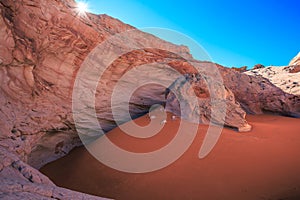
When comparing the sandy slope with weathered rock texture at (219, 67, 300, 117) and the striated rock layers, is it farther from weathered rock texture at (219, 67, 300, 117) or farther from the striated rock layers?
weathered rock texture at (219, 67, 300, 117)

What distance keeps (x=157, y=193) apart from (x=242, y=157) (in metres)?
1.80

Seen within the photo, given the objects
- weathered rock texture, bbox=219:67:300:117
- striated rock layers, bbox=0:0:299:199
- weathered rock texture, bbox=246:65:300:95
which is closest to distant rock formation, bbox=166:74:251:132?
striated rock layers, bbox=0:0:299:199

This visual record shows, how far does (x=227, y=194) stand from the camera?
2.56 metres

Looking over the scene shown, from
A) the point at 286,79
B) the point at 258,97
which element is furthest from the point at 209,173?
the point at 286,79

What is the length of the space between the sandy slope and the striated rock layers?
2.60 feet

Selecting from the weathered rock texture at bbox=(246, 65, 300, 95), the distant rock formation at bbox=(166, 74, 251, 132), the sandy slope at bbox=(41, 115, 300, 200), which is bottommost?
the sandy slope at bbox=(41, 115, 300, 200)

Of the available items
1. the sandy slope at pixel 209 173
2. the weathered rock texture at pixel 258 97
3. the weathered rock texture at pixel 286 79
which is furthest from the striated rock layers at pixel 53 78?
the weathered rock texture at pixel 286 79

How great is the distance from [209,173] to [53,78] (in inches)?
157

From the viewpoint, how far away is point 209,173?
302cm

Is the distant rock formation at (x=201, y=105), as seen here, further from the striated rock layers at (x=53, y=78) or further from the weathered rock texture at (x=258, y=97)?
the weathered rock texture at (x=258, y=97)

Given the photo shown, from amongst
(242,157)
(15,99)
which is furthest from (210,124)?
(15,99)

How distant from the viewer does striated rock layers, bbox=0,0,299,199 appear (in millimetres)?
3110

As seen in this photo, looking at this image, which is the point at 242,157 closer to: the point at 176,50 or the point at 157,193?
the point at 157,193

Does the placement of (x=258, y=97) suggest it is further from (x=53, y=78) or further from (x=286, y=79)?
(x=53, y=78)
